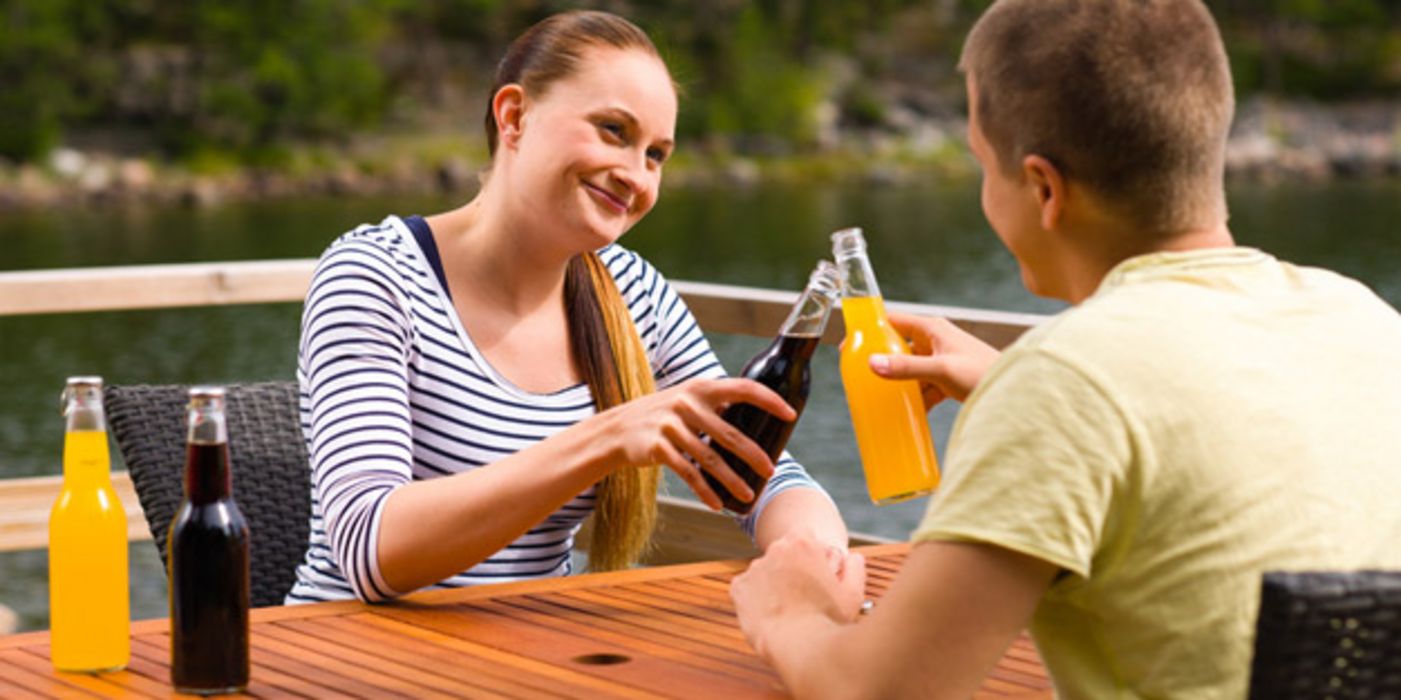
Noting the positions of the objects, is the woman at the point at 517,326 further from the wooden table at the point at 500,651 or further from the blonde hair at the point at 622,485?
the wooden table at the point at 500,651

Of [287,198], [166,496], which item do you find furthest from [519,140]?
[287,198]

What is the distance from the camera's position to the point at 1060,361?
1199mm

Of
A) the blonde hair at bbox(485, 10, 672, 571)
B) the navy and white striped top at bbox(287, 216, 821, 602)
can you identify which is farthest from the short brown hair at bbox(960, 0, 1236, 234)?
the blonde hair at bbox(485, 10, 672, 571)

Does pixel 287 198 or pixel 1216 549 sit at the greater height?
pixel 1216 549

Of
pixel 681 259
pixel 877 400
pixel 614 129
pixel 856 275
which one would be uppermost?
pixel 614 129

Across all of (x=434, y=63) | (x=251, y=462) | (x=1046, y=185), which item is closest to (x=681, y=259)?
(x=434, y=63)

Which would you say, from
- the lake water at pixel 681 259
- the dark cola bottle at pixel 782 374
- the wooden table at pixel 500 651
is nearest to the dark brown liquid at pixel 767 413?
the dark cola bottle at pixel 782 374

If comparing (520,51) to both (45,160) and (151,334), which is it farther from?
(45,160)

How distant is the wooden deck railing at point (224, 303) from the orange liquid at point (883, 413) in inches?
36.8

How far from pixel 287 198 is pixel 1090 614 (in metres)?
38.4

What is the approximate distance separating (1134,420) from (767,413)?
24.7 inches

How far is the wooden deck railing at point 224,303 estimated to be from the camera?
291cm

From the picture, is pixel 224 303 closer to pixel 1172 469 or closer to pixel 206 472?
pixel 206 472

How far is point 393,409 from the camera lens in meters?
2.00
